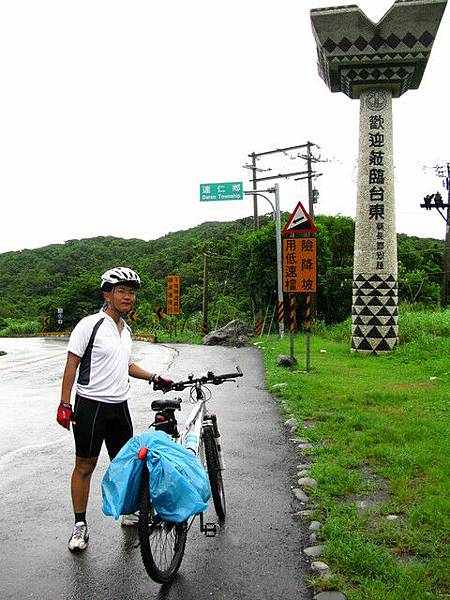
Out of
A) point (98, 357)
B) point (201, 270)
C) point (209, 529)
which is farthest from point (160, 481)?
point (201, 270)

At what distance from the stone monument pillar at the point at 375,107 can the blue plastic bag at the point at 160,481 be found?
14.4 meters

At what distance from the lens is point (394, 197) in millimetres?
17375

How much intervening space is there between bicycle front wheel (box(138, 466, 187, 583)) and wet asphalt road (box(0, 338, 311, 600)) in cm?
13

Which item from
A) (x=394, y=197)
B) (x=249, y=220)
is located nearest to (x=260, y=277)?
(x=394, y=197)

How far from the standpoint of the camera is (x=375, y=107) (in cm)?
1736

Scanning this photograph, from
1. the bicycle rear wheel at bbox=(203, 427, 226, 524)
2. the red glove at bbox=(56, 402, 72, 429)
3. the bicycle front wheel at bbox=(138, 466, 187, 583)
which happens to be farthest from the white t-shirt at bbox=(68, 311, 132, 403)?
the bicycle front wheel at bbox=(138, 466, 187, 583)

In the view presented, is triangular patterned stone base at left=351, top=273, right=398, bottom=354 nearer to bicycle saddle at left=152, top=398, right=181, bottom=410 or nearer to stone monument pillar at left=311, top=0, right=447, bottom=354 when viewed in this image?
stone monument pillar at left=311, top=0, right=447, bottom=354

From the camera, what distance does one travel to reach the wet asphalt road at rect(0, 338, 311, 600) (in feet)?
12.5

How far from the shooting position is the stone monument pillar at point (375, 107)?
16672mm

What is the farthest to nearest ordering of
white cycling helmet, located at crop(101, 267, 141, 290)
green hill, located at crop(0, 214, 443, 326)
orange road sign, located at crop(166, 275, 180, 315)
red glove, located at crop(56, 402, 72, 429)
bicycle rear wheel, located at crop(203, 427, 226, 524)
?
orange road sign, located at crop(166, 275, 180, 315) < green hill, located at crop(0, 214, 443, 326) < bicycle rear wheel, located at crop(203, 427, 226, 524) < white cycling helmet, located at crop(101, 267, 141, 290) < red glove, located at crop(56, 402, 72, 429)

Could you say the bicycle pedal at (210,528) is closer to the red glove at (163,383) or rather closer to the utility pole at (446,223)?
the red glove at (163,383)

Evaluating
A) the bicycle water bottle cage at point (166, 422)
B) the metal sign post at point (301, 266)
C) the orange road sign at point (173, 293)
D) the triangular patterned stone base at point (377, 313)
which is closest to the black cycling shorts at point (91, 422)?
Result: the bicycle water bottle cage at point (166, 422)

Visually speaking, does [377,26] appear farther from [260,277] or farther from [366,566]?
[260,277]

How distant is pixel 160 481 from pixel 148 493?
127 millimetres
